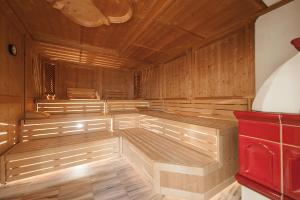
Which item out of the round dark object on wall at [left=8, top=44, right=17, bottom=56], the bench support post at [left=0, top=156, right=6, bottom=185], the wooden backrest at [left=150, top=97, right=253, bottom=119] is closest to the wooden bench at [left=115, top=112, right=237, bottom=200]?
the wooden backrest at [left=150, top=97, right=253, bottom=119]

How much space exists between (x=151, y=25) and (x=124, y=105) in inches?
150

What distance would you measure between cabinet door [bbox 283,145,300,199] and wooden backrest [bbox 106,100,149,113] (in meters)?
5.24

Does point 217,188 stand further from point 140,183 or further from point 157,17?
point 157,17

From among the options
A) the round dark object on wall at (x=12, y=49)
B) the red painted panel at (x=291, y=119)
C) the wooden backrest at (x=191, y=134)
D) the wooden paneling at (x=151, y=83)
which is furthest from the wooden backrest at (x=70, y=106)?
the red painted panel at (x=291, y=119)

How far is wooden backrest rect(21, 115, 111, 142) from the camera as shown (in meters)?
3.63

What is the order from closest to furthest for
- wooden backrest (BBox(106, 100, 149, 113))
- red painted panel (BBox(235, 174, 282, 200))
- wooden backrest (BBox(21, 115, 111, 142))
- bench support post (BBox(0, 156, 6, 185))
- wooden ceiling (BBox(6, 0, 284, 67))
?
1. red painted panel (BBox(235, 174, 282, 200))
2. wooden ceiling (BBox(6, 0, 284, 67))
3. bench support post (BBox(0, 156, 6, 185))
4. wooden backrest (BBox(21, 115, 111, 142))
5. wooden backrest (BBox(106, 100, 149, 113))

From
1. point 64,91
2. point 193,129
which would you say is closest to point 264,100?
point 193,129

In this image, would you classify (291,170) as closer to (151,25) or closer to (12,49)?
(151,25)

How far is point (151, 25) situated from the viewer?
318 cm

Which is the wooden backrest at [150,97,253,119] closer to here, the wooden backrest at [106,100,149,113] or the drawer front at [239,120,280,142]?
the drawer front at [239,120,280,142]

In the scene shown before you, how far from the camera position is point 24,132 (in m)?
3.57

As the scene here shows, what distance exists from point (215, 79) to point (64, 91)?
653 centimetres

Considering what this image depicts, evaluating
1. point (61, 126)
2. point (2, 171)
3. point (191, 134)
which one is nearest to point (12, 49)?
point (61, 126)

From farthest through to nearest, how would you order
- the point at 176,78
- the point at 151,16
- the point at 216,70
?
1. the point at 176,78
2. the point at 216,70
3. the point at 151,16
